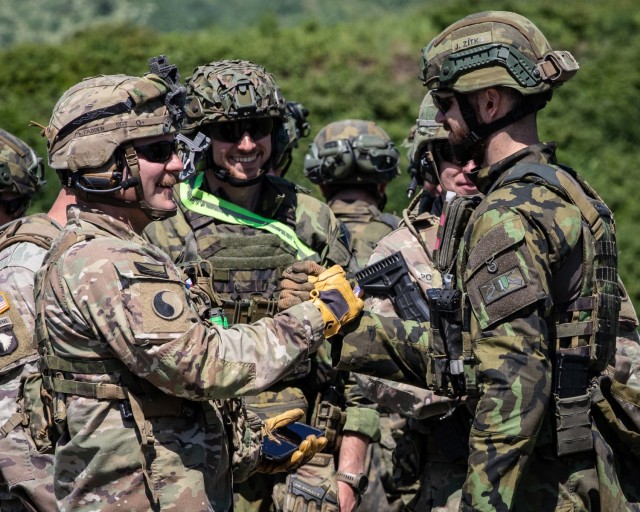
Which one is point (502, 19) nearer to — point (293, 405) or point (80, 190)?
point (80, 190)

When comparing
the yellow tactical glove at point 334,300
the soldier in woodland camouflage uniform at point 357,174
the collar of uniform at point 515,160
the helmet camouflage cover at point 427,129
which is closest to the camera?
the collar of uniform at point 515,160

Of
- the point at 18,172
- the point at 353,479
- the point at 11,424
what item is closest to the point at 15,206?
the point at 18,172

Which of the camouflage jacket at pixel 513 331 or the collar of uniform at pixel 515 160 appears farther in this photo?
the collar of uniform at pixel 515 160

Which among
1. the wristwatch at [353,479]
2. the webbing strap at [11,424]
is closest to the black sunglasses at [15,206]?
the webbing strap at [11,424]

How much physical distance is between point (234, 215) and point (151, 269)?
212 cm

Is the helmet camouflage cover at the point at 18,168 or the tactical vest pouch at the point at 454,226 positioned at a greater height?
the helmet camouflage cover at the point at 18,168

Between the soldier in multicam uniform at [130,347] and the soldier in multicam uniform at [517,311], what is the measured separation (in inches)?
17.8

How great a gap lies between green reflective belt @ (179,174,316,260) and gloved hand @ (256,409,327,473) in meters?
1.40

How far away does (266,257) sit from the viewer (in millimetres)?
6242

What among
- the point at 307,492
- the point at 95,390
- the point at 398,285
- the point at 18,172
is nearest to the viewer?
the point at 95,390

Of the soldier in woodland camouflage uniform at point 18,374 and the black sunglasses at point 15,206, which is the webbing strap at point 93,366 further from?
the black sunglasses at point 15,206

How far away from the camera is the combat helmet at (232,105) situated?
6457 mm

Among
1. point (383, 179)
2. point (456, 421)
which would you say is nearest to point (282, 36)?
point (383, 179)

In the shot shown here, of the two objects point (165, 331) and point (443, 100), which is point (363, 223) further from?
point (165, 331)
